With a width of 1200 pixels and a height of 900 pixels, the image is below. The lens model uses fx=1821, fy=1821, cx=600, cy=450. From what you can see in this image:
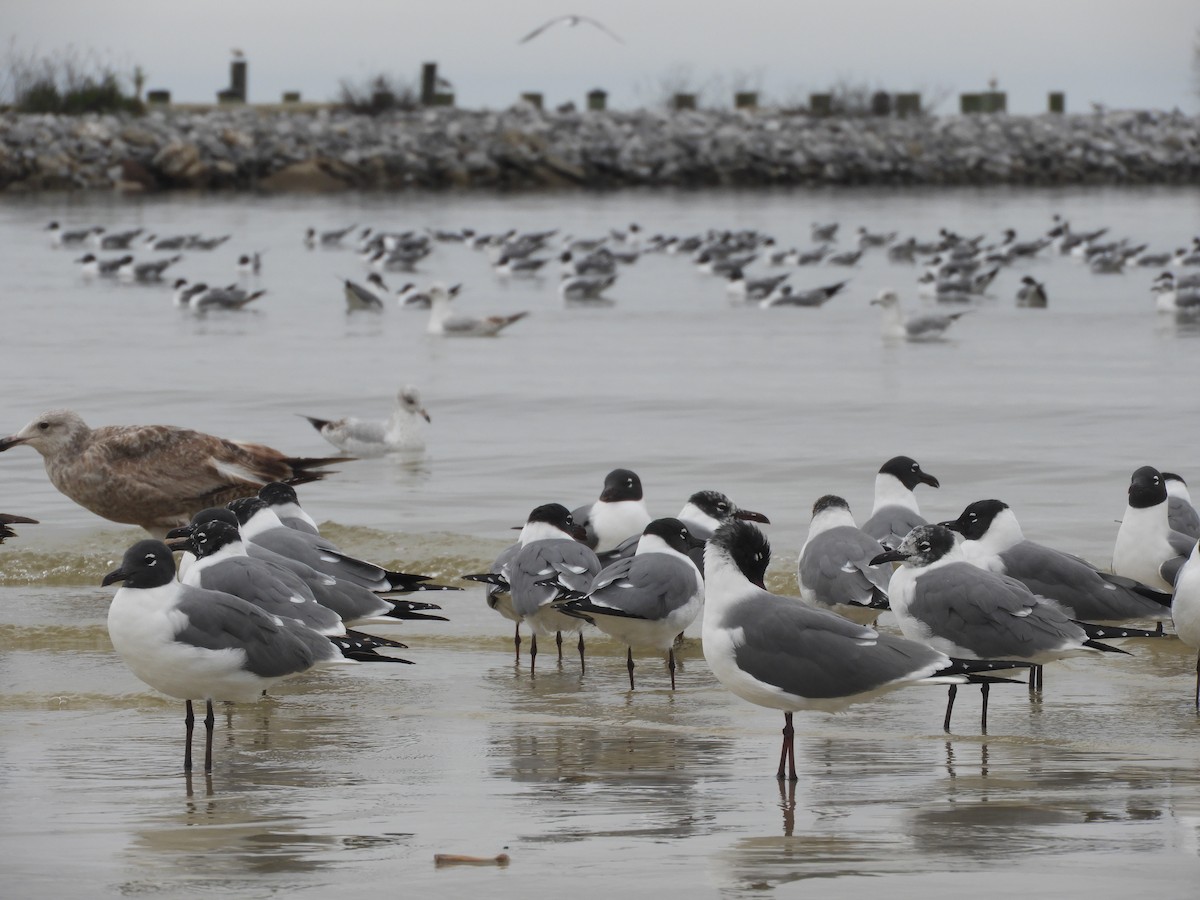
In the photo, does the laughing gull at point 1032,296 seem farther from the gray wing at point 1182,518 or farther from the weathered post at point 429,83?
the weathered post at point 429,83

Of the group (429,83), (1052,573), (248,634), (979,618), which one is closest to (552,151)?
(429,83)

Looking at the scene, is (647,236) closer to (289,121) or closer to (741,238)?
(741,238)

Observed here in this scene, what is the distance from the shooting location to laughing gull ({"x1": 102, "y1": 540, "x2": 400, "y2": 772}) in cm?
594

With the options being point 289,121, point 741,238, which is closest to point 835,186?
point 289,121

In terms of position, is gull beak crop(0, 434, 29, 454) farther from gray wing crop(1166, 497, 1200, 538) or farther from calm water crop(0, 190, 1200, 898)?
gray wing crop(1166, 497, 1200, 538)

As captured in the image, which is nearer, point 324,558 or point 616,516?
point 324,558

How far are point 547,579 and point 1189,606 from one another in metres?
2.50

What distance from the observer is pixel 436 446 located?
1488cm

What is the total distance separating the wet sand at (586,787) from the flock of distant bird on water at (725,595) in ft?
0.68

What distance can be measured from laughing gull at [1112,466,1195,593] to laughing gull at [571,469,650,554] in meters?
2.30

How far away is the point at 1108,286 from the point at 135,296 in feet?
Answer: 55.9

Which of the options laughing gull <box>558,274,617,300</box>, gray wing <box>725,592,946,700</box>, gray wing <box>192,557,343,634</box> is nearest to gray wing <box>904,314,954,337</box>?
laughing gull <box>558,274,617,300</box>

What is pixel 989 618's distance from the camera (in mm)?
6602

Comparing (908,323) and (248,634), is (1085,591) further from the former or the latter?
(908,323)
